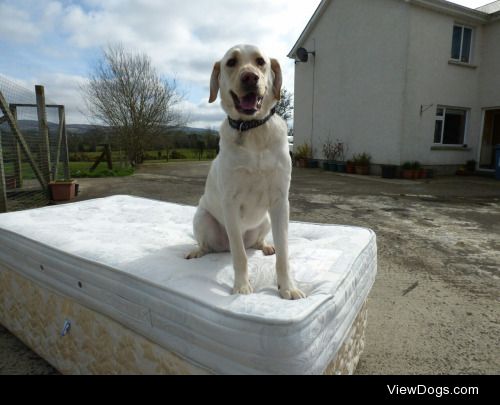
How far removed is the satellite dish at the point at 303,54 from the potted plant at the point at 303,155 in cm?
370

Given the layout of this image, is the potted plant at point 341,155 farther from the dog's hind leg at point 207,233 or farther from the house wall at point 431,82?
the dog's hind leg at point 207,233

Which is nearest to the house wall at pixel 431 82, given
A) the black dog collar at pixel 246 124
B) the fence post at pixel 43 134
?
the fence post at pixel 43 134

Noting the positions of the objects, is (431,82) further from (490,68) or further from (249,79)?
(249,79)

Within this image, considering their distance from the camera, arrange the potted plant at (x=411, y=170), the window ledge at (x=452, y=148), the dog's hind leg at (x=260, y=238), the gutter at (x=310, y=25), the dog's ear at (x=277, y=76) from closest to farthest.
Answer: the dog's ear at (x=277, y=76) → the dog's hind leg at (x=260, y=238) → the potted plant at (x=411, y=170) → the window ledge at (x=452, y=148) → the gutter at (x=310, y=25)

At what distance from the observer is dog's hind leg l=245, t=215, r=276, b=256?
2115 mm

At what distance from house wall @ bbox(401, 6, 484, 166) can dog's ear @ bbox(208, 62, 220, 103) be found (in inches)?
398

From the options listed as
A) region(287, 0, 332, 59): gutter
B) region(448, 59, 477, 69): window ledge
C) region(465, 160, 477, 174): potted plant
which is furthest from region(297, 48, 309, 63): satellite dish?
region(465, 160, 477, 174): potted plant

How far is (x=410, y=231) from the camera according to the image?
4.54 meters

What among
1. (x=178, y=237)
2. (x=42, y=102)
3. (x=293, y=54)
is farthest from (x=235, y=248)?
(x=293, y=54)

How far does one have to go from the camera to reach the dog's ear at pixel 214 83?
1.72m

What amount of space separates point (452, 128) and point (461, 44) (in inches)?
112

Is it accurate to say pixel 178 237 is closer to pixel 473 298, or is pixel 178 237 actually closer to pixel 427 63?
pixel 473 298

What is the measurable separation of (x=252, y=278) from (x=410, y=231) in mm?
3594

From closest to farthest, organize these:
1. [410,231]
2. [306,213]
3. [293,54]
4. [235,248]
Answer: [235,248]
[410,231]
[306,213]
[293,54]
